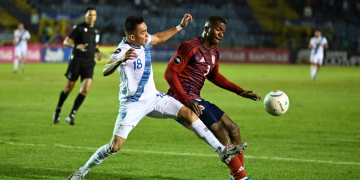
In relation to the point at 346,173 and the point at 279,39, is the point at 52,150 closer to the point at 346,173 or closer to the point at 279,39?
the point at 346,173

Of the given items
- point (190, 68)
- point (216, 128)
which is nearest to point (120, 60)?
point (190, 68)

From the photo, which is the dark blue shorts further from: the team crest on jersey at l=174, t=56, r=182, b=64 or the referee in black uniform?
the referee in black uniform

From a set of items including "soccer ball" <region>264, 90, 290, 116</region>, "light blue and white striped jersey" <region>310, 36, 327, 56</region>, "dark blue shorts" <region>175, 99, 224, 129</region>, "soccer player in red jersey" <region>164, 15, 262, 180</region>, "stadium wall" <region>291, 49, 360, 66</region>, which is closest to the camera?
"soccer player in red jersey" <region>164, 15, 262, 180</region>

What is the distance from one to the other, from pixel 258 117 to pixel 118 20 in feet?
110

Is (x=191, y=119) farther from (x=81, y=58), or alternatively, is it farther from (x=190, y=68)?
(x=81, y=58)

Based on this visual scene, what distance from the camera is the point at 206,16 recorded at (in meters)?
45.7

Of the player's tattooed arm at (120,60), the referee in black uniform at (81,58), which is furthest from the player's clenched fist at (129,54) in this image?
the referee in black uniform at (81,58)

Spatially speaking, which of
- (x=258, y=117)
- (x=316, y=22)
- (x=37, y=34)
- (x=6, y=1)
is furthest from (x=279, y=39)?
(x=258, y=117)

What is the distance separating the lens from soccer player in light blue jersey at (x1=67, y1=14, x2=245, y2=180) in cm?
569

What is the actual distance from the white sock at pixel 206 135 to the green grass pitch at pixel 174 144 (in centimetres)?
98

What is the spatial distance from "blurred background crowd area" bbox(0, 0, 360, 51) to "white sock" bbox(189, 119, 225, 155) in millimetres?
35922

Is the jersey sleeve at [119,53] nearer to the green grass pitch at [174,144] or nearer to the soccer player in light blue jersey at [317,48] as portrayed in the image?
the green grass pitch at [174,144]

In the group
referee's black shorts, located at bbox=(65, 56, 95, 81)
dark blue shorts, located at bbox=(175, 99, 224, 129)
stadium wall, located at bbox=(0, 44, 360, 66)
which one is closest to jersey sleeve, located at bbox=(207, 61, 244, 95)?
dark blue shorts, located at bbox=(175, 99, 224, 129)

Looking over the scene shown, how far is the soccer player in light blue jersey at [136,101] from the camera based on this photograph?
5691 mm
